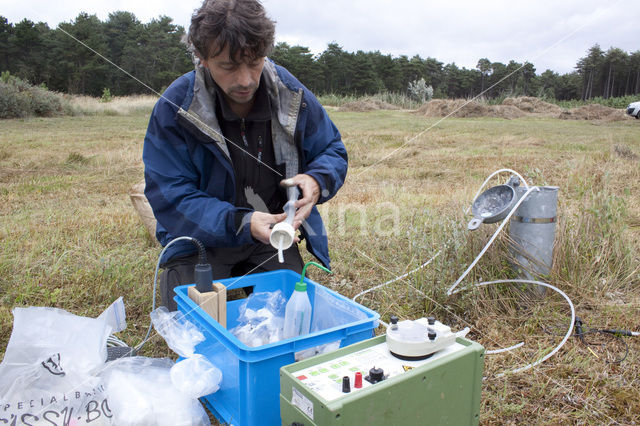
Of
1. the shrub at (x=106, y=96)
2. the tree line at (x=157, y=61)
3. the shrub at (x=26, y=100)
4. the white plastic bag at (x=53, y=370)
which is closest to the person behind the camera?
the white plastic bag at (x=53, y=370)

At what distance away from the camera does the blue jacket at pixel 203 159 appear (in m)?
1.83

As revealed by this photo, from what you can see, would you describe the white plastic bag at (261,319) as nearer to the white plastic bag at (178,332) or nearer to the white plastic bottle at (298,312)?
the white plastic bottle at (298,312)

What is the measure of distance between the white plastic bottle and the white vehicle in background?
16.3 meters

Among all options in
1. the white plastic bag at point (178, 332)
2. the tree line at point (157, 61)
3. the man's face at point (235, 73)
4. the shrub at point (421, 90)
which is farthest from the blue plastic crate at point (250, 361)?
the shrub at point (421, 90)

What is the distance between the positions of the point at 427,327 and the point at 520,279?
1.19 m

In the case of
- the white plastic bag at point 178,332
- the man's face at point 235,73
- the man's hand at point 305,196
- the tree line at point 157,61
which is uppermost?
the tree line at point 157,61

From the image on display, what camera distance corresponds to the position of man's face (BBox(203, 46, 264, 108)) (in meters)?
1.69

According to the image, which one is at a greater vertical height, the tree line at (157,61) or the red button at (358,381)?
the tree line at (157,61)

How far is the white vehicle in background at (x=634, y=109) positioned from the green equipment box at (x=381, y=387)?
16.4 metres

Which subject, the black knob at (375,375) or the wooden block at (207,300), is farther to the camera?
the wooden block at (207,300)

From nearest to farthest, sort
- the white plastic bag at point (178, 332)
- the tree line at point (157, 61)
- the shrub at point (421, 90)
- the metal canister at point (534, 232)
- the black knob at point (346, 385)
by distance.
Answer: the black knob at point (346, 385), the white plastic bag at point (178, 332), the metal canister at point (534, 232), the tree line at point (157, 61), the shrub at point (421, 90)

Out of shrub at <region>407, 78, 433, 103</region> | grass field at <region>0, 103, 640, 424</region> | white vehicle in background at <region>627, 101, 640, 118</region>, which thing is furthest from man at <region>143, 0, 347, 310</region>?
shrub at <region>407, 78, 433, 103</region>

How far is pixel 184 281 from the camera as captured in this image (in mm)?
1998

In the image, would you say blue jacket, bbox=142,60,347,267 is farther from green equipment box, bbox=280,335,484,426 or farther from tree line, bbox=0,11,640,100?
green equipment box, bbox=280,335,484,426
